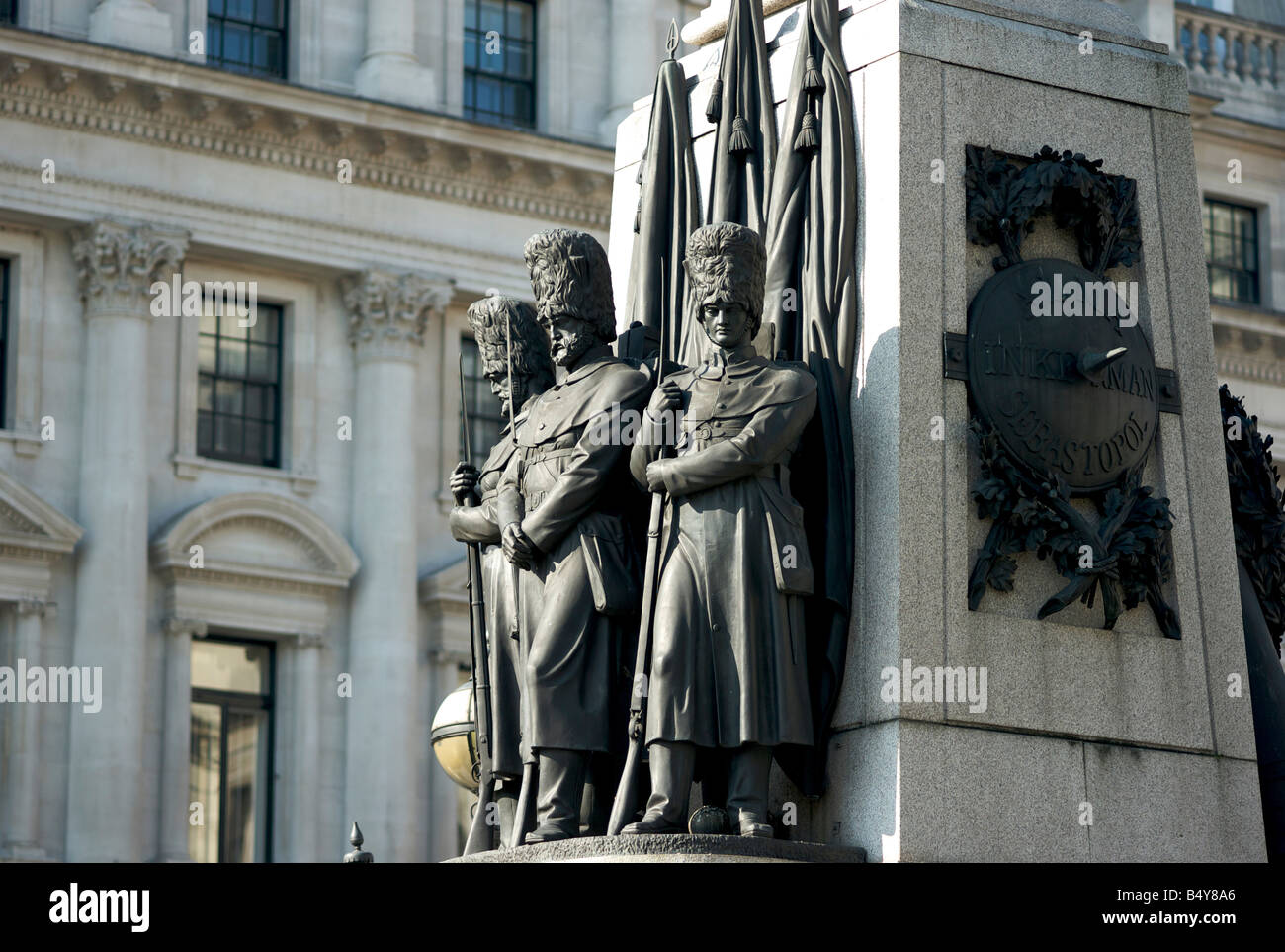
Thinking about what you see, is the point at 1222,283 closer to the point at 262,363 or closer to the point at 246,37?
the point at 262,363

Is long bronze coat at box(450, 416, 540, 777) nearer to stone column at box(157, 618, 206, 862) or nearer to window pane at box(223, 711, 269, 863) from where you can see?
stone column at box(157, 618, 206, 862)

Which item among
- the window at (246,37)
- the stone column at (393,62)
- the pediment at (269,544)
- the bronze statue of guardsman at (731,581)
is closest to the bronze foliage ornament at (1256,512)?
the bronze statue of guardsman at (731,581)

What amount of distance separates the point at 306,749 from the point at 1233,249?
17.7 meters

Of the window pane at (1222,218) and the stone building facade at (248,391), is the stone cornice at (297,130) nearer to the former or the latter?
the stone building facade at (248,391)

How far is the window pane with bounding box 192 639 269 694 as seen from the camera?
36.0 metres

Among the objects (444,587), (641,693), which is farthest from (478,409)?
(641,693)

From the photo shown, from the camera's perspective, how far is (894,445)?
30.1ft

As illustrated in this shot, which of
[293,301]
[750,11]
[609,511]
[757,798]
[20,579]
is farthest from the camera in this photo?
[293,301]

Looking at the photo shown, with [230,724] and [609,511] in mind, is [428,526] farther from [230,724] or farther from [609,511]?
[609,511]

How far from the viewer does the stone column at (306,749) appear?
35.2 m

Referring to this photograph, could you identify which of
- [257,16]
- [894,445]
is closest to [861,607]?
[894,445]

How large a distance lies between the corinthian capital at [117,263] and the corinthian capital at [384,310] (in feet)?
9.44

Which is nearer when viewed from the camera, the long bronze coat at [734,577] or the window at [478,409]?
the long bronze coat at [734,577]
